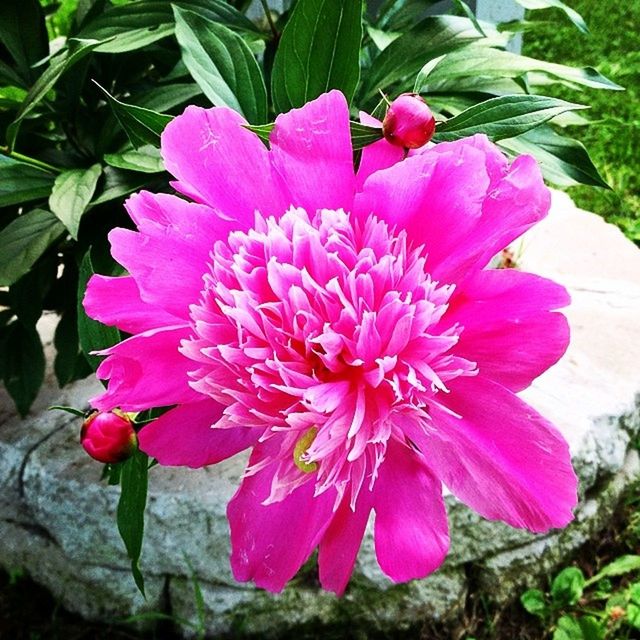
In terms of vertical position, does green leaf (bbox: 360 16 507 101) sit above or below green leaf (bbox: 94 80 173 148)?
below

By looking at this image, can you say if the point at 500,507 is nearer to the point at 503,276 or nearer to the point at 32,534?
Result: the point at 503,276

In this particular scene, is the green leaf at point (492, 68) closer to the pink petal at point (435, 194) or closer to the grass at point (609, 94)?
the pink petal at point (435, 194)

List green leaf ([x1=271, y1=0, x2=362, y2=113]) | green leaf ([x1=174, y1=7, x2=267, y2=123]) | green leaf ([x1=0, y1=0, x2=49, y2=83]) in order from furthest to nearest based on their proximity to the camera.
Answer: green leaf ([x1=0, y1=0, x2=49, y2=83]) < green leaf ([x1=174, y1=7, x2=267, y2=123]) < green leaf ([x1=271, y1=0, x2=362, y2=113])

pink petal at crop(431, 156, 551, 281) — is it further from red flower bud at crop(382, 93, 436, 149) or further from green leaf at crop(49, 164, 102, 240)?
green leaf at crop(49, 164, 102, 240)

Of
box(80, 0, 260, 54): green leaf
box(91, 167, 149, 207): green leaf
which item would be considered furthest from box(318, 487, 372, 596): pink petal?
box(80, 0, 260, 54): green leaf

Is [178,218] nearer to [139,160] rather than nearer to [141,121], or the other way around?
[141,121]

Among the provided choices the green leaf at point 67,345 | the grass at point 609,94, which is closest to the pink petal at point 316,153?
the green leaf at point 67,345

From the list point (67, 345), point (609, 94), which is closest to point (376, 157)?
point (67, 345)
